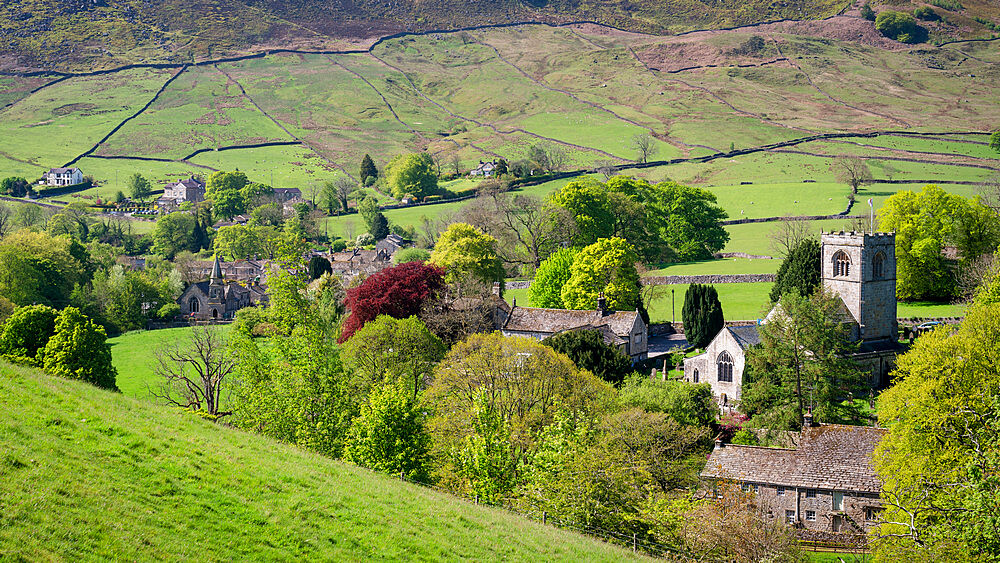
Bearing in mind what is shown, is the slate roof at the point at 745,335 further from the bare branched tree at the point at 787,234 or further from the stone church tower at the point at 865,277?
the bare branched tree at the point at 787,234

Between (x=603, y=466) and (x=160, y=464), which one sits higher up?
(x=160, y=464)

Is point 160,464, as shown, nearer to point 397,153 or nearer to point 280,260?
point 280,260

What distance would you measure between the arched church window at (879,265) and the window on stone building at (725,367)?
39.7 ft

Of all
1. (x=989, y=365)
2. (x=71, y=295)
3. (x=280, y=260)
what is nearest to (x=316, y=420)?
(x=280, y=260)

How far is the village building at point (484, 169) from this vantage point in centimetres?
15712

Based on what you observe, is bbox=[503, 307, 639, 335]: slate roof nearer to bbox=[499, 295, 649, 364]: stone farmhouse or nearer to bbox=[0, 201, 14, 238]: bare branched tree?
bbox=[499, 295, 649, 364]: stone farmhouse

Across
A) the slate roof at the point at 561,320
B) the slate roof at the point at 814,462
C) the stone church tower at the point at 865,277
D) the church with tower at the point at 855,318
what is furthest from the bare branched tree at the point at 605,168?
the slate roof at the point at 814,462

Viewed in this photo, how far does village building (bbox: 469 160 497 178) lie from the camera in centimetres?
15712

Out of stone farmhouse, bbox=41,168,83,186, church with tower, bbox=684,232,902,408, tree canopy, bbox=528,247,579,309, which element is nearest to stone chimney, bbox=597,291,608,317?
tree canopy, bbox=528,247,579,309

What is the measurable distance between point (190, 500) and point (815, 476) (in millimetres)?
28516

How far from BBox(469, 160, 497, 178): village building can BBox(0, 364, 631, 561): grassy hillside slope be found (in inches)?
5175

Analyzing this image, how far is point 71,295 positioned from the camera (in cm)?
8588

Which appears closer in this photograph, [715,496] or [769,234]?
[715,496]

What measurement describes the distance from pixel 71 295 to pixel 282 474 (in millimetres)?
71391
